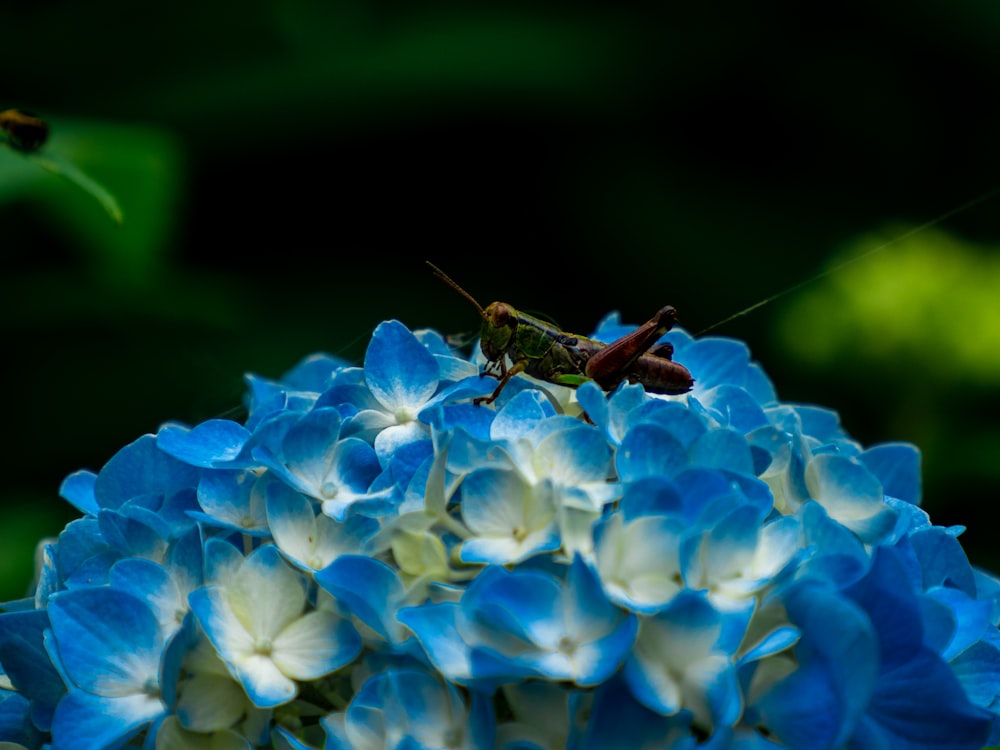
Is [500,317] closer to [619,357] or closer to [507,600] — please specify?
[619,357]

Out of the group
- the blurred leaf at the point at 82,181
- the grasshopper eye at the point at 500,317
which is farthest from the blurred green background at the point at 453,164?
the grasshopper eye at the point at 500,317

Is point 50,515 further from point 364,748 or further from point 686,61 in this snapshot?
point 686,61

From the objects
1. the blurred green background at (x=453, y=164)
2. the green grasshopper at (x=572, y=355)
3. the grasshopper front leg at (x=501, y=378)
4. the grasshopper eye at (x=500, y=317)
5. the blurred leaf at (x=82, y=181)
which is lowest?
the blurred green background at (x=453, y=164)

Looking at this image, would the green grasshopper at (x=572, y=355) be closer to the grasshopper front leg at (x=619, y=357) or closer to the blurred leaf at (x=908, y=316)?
the grasshopper front leg at (x=619, y=357)

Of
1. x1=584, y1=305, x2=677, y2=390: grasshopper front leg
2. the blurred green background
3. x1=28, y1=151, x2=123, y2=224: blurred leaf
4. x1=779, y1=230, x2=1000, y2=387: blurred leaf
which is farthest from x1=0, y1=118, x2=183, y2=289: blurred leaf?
x1=779, y1=230, x2=1000, y2=387: blurred leaf

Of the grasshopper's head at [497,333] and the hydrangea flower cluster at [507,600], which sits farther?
the grasshopper's head at [497,333]

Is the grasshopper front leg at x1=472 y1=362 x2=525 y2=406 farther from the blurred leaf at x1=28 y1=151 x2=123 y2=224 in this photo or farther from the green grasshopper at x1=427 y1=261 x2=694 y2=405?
the blurred leaf at x1=28 y1=151 x2=123 y2=224

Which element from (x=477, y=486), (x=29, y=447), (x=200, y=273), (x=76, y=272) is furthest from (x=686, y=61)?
(x=477, y=486)
